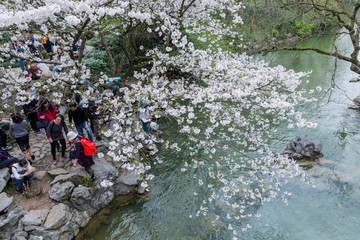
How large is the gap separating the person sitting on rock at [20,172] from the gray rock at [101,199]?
172 centimetres

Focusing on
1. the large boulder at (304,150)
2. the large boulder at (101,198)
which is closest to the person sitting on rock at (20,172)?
the large boulder at (101,198)

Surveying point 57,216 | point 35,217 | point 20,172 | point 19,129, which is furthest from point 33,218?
point 19,129

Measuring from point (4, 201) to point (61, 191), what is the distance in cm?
115

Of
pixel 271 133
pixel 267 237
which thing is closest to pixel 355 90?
pixel 271 133

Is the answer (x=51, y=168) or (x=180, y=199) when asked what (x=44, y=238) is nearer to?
(x=51, y=168)

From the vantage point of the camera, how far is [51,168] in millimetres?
6078

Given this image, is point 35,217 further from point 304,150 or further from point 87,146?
point 304,150

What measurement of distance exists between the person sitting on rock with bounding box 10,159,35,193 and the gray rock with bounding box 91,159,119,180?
1568 millimetres

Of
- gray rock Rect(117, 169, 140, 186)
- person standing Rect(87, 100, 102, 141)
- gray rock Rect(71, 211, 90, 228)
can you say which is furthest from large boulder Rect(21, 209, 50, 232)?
person standing Rect(87, 100, 102, 141)

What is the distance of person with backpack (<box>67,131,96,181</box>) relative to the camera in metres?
5.43

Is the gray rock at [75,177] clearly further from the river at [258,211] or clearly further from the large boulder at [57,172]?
the river at [258,211]

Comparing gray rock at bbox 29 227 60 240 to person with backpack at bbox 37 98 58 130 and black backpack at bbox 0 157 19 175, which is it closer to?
black backpack at bbox 0 157 19 175

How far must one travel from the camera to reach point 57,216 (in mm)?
5016

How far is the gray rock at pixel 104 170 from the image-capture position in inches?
243
